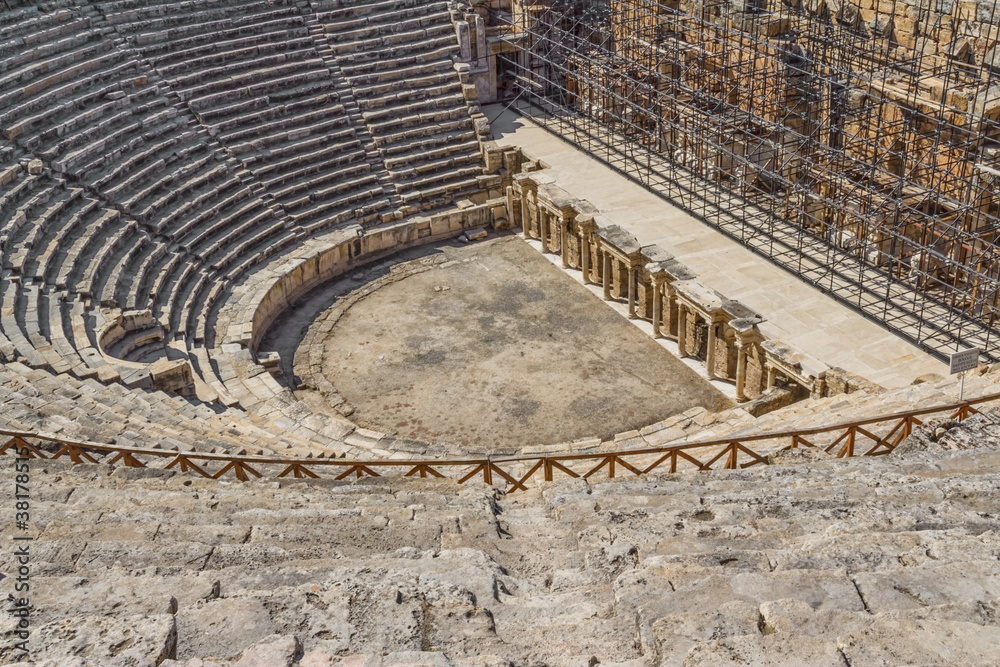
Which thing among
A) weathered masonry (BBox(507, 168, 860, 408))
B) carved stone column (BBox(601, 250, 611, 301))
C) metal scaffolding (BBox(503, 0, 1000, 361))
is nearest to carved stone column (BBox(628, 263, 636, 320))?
weathered masonry (BBox(507, 168, 860, 408))

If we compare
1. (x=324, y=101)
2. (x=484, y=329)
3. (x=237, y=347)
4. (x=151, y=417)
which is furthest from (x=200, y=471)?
(x=324, y=101)

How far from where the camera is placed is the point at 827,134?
23.4 m

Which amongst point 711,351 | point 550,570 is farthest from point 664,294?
point 550,570

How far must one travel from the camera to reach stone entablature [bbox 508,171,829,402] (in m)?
19.2

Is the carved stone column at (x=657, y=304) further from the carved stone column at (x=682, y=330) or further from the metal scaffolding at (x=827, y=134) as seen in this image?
the metal scaffolding at (x=827, y=134)

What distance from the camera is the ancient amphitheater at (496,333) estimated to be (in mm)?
7746

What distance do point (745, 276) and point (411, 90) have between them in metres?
11.4

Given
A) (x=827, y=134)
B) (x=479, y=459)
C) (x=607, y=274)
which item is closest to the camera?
(x=479, y=459)

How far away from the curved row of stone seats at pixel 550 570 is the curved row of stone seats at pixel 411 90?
55.3 feet

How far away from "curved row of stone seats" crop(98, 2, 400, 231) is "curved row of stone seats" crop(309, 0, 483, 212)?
2.43 feet

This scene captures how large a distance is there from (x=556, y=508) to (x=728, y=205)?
15.4 meters

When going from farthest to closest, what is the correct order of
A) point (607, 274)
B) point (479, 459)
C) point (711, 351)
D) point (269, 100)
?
point (269, 100) → point (607, 274) → point (711, 351) → point (479, 459)

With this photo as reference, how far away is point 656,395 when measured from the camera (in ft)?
66.8

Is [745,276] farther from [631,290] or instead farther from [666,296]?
[631,290]
